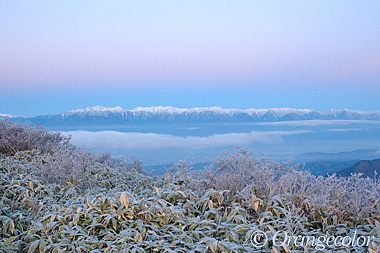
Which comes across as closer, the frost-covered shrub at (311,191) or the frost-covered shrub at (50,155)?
the frost-covered shrub at (311,191)

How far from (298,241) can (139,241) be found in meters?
1.57

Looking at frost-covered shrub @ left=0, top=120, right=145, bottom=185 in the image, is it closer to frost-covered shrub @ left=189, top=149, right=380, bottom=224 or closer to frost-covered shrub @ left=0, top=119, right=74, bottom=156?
frost-covered shrub @ left=0, top=119, right=74, bottom=156

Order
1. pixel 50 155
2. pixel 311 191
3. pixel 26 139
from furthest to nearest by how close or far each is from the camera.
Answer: pixel 26 139 → pixel 50 155 → pixel 311 191

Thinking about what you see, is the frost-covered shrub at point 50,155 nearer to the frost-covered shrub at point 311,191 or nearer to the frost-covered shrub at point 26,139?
the frost-covered shrub at point 26,139

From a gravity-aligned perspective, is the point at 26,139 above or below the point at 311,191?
above

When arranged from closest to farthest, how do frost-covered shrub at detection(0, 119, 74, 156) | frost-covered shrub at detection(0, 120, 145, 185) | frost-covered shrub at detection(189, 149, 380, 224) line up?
frost-covered shrub at detection(189, 149, 380, 224), frost-covered shrub at detection(0, 120, 145, 185), frost-covered shrub at detection(0, 119, 74, 156)

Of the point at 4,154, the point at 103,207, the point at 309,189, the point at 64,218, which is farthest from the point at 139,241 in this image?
the point at 4,154

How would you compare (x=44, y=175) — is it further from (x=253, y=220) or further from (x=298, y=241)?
(x=298, y=241)

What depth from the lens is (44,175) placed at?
5.73 meters

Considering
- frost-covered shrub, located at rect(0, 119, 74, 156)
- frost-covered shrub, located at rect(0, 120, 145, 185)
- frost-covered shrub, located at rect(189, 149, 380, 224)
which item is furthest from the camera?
frost-covered shrub, located at rect(0, 119, 74, 156)

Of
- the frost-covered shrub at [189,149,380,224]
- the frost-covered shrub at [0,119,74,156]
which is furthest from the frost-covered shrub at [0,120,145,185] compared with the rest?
the frost-covered shrub at [189,149,380,224]

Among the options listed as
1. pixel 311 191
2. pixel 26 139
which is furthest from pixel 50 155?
pixel 311 191

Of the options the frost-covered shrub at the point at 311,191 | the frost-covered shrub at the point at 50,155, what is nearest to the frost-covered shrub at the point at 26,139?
the frost-covered shrub at the point at 50,155

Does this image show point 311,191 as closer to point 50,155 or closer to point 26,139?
point 50,155
